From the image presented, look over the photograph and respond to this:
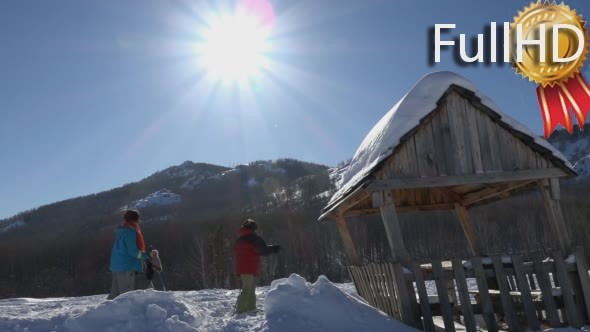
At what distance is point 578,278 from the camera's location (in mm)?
7594

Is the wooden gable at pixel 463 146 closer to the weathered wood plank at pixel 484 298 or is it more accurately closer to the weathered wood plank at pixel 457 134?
the weathered wood plank at pixel 457 134

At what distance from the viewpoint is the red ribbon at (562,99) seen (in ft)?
31.0

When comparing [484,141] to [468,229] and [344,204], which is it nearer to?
[344,204]

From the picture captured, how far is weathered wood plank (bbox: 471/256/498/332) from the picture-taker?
7258 mm

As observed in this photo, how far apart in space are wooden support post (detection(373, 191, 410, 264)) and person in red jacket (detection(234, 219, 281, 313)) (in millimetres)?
2055

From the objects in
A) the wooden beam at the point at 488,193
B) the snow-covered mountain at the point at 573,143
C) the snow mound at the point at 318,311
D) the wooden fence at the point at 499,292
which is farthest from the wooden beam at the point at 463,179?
the snow-covered mountain at the point at 573,143

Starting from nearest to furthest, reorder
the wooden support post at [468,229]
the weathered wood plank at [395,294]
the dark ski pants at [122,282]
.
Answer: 1. the weathered wood plank at [395,294]
2. the dark ski pants at [122,282]
3. the wooden support post at [468,229]

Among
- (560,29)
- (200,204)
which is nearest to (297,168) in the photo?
(200,204)

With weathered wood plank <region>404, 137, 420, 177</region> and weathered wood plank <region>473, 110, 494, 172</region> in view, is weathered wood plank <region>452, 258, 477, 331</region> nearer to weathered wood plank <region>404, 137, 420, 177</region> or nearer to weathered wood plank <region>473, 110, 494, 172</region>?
weathered wood plank <region>404, 137, 420, 177</region>

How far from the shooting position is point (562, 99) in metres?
9.73

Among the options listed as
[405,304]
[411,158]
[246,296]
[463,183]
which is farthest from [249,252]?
[463,183]

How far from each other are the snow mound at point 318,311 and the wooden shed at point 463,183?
0.60 meters

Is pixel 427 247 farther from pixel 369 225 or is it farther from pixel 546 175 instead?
pixel 546 175

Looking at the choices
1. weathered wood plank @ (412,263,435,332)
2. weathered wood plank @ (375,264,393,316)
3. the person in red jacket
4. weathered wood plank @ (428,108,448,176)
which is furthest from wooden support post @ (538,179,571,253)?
the person in red jacket
